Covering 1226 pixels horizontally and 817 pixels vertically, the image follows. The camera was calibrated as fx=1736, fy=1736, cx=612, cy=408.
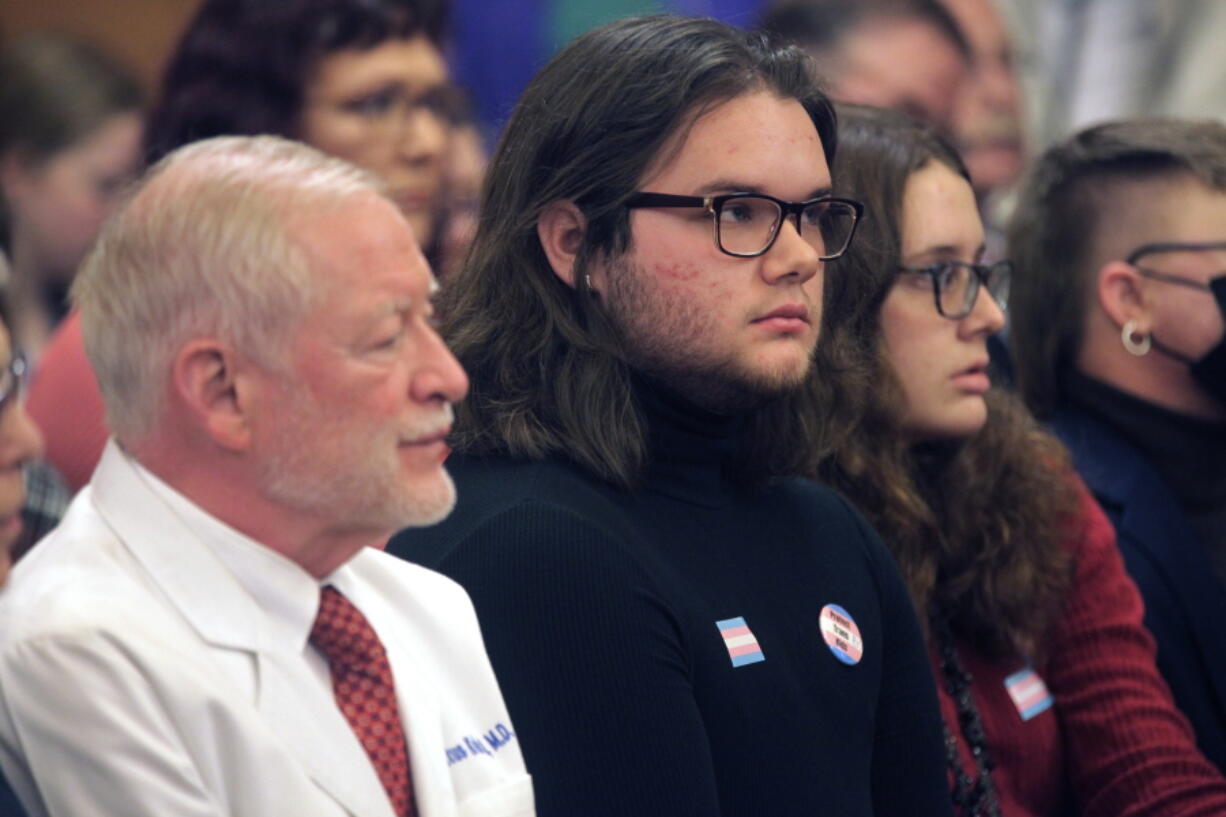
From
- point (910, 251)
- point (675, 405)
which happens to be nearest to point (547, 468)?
point (675, 405)

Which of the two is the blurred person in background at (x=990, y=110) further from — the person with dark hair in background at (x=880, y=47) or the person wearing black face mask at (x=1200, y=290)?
the person wearing black face mask at (x=1200, y=290)

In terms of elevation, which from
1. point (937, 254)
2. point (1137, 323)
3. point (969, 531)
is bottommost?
point (969, 531)

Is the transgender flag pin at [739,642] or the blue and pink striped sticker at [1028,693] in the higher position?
the transgender flag pin at [739,642]

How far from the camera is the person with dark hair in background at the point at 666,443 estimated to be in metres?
2.20

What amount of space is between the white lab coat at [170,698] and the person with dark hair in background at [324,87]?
1.73 m

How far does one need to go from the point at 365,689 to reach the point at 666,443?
0.77m

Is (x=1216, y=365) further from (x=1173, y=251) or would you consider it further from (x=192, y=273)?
(x=192, y=273)

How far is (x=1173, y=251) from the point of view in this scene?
3652 mm

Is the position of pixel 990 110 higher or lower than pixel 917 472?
higher

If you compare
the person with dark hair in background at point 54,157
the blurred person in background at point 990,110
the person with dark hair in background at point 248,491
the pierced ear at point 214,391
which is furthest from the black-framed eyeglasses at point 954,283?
the person with dark hair in background at point 54,157

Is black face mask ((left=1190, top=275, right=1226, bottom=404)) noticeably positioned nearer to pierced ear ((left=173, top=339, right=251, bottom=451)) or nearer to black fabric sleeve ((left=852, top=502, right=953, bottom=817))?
black fabric sleeve ((left=852, top=502, right=953, bottom=817))

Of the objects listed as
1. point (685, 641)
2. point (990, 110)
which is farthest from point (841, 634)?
point (990, 110)

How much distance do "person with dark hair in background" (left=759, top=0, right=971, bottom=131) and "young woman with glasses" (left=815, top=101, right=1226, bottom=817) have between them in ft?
5.83

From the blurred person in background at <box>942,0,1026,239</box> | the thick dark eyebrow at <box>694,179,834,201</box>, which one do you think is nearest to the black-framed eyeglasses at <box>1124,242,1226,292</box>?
the thick dark eyebrow at <box>694,179,834,201</box>
